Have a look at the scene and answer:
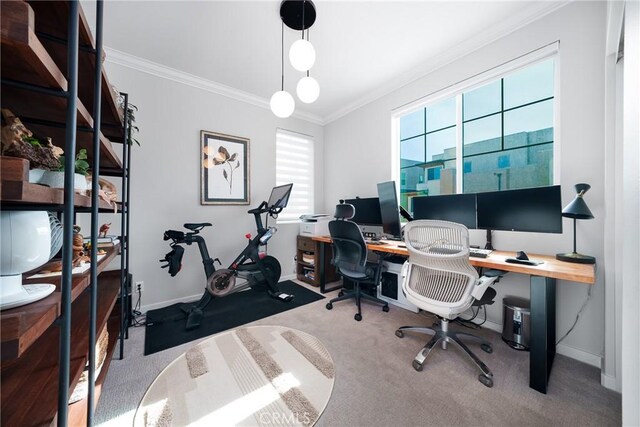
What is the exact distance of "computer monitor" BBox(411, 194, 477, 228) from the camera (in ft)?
7.25

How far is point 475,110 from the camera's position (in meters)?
2.45

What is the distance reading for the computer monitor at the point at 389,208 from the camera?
8.89 ft

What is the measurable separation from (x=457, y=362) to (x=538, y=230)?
3.96 feet

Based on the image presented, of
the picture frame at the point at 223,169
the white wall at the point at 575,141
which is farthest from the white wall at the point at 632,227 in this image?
the picture frame at the point at 223,169

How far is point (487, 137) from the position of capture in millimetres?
2357

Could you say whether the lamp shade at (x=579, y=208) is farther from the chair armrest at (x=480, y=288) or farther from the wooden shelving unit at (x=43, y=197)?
the wooden shelving unit at (x=43, y=197)

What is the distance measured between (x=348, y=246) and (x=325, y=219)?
3.68ft

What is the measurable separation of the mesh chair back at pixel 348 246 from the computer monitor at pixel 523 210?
1136 mm

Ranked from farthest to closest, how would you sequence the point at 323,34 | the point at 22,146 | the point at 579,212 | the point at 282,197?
the point at 282,197, the point at 323,34, the point at 579,212, the point at 22,146

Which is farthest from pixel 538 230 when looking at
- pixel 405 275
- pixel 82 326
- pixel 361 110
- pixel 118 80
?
pixel 118 80

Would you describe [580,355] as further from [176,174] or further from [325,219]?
[176,174]

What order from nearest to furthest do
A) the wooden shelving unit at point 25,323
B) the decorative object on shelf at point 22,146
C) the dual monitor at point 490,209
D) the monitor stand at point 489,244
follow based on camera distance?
1. the wooden shelving unit at point 25,323
2. the decorative object on shelf at point 22,146
3. the dual monitor at point 490,209
4. the monitor stand at point 489,244

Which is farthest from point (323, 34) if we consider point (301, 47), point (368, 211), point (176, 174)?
point (176, 174)

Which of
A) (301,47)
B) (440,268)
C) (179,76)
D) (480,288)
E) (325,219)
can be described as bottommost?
(480,288)
